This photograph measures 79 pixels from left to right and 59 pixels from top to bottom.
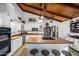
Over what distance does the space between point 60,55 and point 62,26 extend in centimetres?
51

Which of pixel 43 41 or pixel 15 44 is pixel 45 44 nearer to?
pixel 43 41

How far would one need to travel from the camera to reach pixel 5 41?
1919mm

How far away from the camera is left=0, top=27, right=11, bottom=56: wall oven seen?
185 cm

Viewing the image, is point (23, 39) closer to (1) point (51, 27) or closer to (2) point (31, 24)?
(2) point (31, 24)

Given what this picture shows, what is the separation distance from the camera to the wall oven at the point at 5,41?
1.85 metres

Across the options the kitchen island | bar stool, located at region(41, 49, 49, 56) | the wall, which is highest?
the wall

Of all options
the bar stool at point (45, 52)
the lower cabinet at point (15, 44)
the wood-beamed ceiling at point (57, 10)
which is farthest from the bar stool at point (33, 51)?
the wood-beamed ceiling at point (57, 10)

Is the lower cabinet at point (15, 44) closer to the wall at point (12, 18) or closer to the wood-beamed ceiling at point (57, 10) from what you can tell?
the wall at point (12, 18)

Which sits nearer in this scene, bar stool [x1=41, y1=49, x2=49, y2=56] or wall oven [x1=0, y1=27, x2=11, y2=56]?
wall oven [x1=0, y1=27, x2=11, y2=56]

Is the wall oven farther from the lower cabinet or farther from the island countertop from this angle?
the island countertop

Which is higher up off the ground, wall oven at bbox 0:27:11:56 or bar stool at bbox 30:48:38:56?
wall oven at bbox 0:27:11:56

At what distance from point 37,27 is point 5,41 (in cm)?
59

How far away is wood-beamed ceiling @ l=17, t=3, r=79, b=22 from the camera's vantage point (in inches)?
75.5

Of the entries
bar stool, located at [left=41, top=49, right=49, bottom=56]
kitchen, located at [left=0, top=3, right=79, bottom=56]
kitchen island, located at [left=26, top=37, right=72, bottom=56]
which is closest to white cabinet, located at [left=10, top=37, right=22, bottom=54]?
kitchen, located at [left=0, top=3, right=79, bottom=56]
